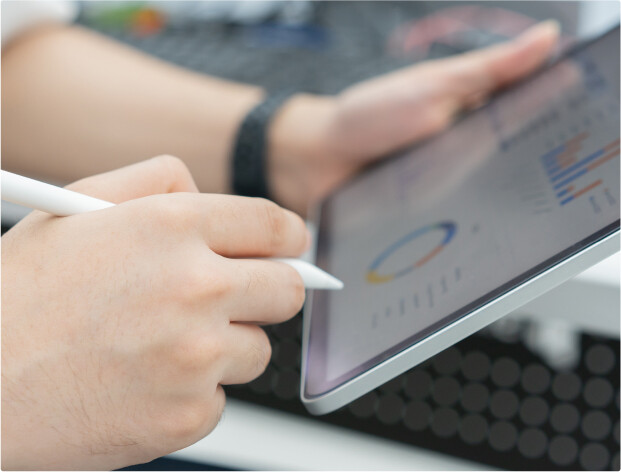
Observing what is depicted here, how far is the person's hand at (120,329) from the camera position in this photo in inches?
9.7

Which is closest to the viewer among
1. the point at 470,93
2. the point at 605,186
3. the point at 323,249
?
the point at 605,186

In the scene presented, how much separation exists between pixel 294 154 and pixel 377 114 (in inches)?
3.7

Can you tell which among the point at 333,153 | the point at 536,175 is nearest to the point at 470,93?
the point at 333,153

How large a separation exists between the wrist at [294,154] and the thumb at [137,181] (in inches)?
10.9

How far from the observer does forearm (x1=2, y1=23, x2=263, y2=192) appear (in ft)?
1.94

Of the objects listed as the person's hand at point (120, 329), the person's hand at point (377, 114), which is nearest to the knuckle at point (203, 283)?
the person's hand at point (120, 329)

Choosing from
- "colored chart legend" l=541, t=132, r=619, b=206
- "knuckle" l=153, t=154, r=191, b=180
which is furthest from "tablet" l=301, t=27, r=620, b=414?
"knuckle" l=153, t=154, r=191, b=180

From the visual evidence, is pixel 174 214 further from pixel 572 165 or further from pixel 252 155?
pixel 252 155

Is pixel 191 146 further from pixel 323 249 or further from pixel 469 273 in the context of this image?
pixel 469 273

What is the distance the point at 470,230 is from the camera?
310 mm

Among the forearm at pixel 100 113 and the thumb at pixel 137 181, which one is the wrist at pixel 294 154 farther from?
the thumb at pixel 137 181

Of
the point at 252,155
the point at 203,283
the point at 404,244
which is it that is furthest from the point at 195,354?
→ the point at 252,155

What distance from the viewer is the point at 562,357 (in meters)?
0.35

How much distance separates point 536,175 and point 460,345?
4.4 inches
